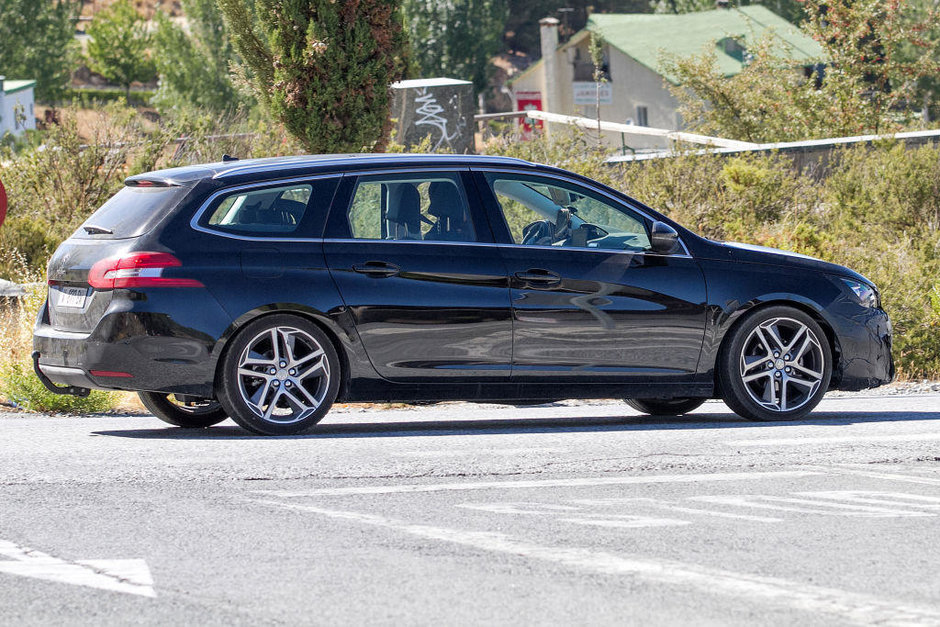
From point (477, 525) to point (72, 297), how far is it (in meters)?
3.52

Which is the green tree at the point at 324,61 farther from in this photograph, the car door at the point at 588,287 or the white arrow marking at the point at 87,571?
the white arrow marking at the point at 87,571

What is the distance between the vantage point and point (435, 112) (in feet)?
82.7

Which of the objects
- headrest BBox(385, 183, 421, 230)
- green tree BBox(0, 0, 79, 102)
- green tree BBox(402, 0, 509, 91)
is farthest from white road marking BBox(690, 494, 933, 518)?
green tree BBox(0, 0, 79, 102)

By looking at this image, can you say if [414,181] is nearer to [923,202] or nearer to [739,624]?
[739,624]

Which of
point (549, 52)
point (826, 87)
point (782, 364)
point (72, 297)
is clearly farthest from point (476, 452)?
point (549, 52)

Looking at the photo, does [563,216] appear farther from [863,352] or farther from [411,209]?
[863,352]

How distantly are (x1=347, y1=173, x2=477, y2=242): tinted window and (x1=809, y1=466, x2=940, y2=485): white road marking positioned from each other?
2.60 meters

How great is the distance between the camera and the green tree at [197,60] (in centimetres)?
6825

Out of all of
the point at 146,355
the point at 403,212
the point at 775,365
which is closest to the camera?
the point at 146,355

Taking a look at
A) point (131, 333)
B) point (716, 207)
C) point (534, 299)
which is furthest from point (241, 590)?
point (716, 207)

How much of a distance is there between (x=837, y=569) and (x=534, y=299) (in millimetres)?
3857

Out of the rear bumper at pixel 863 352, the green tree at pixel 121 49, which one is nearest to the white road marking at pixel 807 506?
the rear bumper at pixel 863 352

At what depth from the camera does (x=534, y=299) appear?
30.1 ft

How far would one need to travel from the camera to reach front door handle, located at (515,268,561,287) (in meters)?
9.16
